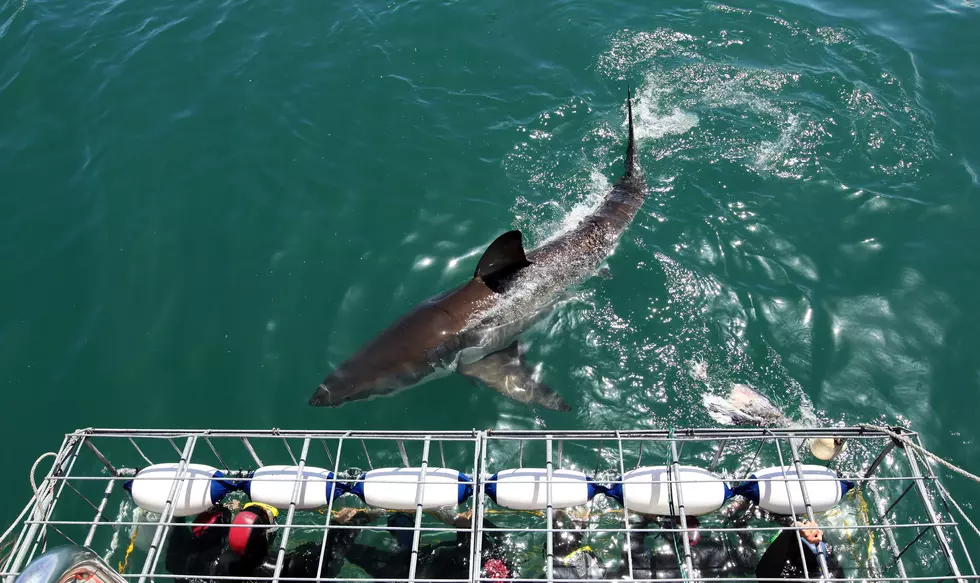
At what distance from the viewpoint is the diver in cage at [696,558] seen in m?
6.80

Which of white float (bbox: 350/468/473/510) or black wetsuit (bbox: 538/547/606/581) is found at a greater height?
white float (bbox: 350/468/473/510)

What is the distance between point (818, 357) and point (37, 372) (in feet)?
39.9

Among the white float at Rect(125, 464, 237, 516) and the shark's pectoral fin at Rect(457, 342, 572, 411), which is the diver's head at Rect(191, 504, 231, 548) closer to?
the white float at Rect(125, 464, 237, 516)

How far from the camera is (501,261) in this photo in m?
9.52

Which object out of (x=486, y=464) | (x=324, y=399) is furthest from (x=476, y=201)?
(x=486, y=464)

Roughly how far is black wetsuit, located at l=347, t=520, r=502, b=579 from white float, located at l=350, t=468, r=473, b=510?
70cm

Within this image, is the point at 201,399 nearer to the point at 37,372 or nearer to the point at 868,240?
the point at 37,372

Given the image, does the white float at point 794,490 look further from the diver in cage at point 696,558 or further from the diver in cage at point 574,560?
the diver in cage at point 574,560

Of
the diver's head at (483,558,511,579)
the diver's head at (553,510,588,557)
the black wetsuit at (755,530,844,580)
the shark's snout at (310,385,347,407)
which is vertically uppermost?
the shark's snout at (310,385,347,407)

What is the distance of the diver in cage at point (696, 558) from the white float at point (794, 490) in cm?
Result: 80

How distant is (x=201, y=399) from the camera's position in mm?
9211

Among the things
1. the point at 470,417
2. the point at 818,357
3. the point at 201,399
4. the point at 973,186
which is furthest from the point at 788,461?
the point at 201,399

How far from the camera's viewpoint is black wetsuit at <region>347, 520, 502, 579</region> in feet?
22.0

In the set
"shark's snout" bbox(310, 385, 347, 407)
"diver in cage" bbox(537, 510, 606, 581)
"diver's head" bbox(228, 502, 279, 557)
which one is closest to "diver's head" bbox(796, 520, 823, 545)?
"diver in cage" bbox(537, 510, 606, 581)
